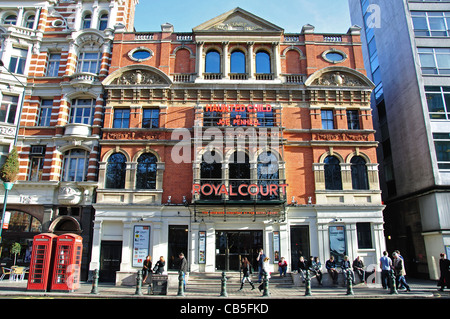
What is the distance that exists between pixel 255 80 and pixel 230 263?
43.4 ft

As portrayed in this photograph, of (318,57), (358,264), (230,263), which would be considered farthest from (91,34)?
(358,264)

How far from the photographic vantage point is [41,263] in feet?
52.3

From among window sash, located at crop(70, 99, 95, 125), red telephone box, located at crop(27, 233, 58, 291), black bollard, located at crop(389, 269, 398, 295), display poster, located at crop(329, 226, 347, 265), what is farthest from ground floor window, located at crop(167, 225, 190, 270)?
black bollard, located at crop(389, 269, 398, 295)

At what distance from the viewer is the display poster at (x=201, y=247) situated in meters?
20.9

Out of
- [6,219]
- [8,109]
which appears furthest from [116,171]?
[8,109]

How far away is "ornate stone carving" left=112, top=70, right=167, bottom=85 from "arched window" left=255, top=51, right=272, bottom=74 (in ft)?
23.8

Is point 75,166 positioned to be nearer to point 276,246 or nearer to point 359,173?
point 276,246

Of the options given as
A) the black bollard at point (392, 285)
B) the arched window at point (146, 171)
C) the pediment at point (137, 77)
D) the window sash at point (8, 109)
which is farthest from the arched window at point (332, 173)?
the window sash at point (8, 109)

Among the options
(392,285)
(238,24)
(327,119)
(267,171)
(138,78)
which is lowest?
(392,285)

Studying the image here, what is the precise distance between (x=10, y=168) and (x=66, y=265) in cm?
909

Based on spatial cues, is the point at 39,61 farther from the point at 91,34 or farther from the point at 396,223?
the point at 396,223

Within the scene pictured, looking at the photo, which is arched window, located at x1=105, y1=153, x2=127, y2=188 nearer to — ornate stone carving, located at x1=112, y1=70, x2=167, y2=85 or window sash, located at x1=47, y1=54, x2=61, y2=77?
ornate stone carving, located at x1=112, y1=70, x2=167, y2=85

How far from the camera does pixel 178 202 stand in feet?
73.1

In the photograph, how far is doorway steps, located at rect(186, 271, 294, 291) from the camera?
62.1 feet
